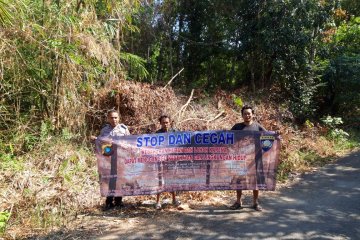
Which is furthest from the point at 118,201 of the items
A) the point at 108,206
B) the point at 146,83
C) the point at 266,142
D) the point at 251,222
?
the point at 146,83

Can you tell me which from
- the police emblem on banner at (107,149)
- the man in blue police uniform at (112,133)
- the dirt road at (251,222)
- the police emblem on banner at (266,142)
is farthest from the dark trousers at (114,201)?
the police emblem on banner at (266,142)

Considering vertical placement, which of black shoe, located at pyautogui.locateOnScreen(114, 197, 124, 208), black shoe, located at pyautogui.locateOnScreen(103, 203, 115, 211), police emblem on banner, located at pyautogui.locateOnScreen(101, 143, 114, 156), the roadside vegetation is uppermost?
the roadside vegetation

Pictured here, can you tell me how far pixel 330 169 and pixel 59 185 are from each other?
255 inches

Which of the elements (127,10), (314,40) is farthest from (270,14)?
(127,10)

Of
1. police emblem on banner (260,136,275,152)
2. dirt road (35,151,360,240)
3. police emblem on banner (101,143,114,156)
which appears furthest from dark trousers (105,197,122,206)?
police emblem on banner (260,136,275,152)

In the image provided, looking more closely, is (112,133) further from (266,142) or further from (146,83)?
(146,83)

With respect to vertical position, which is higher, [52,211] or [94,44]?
[94,44]

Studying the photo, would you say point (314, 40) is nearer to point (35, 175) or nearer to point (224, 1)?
point (224, 1)

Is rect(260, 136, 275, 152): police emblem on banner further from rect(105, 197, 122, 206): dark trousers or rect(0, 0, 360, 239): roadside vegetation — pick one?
rect(105, 197, 122, 206): dark trousers

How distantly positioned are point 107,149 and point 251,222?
2.44 meters

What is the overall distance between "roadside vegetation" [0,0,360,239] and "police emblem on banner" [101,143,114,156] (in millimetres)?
947

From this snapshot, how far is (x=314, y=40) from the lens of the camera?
11852mm

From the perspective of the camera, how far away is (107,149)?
527 cm

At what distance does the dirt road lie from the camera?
4.54 m
